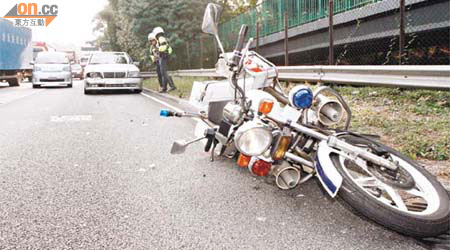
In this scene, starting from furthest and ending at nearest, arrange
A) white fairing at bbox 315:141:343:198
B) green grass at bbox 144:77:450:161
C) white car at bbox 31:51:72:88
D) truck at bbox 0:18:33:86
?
1. truck at bbox 0:18:33:86
2. white car at bbox 31:51:72:88
3. green grass at bbox 144:77:450:161
4. white fairing at bbox 315:141:343:198

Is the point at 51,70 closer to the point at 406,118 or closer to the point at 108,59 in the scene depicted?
the point at 108,59

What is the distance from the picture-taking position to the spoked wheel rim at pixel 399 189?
9.25 feet

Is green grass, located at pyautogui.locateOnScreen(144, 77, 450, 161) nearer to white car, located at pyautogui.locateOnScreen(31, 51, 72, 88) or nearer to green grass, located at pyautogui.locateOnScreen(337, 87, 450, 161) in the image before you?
green grass, located at pyautogui.locateOnScreen(337, 87, 450, 161)

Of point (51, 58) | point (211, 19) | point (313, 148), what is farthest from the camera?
point (51, 58)

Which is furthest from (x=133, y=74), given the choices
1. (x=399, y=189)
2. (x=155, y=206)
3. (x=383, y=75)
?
(x=399, y=189)

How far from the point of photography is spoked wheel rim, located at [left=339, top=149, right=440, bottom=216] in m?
2.82

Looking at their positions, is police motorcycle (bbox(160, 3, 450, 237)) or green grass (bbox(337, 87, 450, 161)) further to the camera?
green grass (bbox(337, 87, 450, 161))

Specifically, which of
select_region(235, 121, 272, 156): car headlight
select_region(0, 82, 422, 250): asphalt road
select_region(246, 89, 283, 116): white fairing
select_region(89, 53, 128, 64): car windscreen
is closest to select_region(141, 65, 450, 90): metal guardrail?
select_region(0, 82, 422, 250): asphalt road

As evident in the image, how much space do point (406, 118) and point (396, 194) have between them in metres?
3.55

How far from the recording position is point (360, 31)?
34.5 feet

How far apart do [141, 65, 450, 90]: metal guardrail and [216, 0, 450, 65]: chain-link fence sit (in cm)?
96

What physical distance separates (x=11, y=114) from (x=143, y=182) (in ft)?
23.5

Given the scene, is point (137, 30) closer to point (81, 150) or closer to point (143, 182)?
point (81, 150)

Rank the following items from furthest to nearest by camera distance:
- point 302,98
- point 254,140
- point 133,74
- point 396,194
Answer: point 133,74
point 302,98
point 254,140
point 396,194
